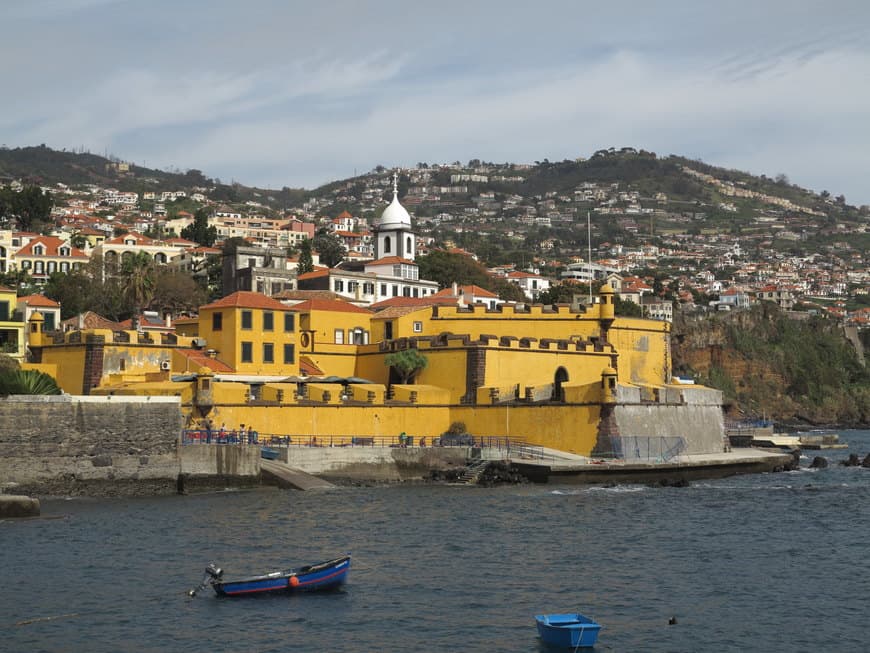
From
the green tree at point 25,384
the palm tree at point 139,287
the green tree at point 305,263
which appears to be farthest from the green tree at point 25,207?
the green tree at point 25,384

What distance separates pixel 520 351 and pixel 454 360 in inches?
125

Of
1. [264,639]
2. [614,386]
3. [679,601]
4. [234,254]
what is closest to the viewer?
[264,639]

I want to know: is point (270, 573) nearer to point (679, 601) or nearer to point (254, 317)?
point (679, 601)

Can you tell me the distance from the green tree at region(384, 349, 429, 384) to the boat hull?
28047 millimetres

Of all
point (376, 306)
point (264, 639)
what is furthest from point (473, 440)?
point (264, 639)

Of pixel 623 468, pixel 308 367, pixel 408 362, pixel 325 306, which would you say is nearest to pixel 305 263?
pixel 325 306

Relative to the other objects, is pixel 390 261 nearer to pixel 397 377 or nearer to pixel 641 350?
pixel 641 350

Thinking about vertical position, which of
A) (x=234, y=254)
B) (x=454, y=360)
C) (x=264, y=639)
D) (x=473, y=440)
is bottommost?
(x=264, y=639)

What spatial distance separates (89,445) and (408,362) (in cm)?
1753

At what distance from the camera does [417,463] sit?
51312 millimetres

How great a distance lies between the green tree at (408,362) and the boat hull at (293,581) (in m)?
28.0

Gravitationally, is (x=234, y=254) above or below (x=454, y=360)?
above

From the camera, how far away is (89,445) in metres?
44.7

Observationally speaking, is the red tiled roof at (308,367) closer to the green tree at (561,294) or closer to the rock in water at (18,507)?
the rock in water at (18,507)
